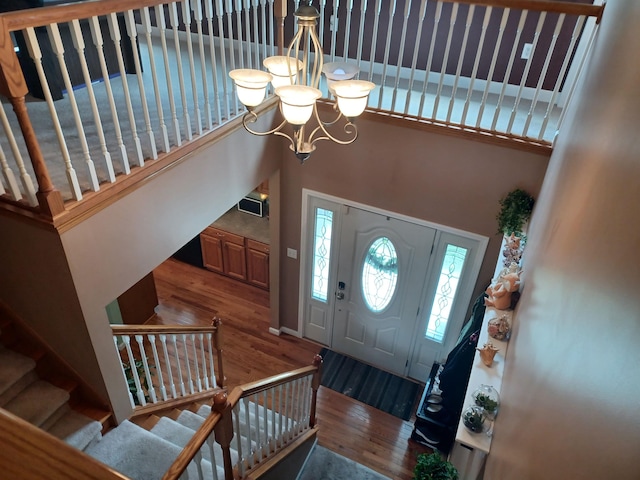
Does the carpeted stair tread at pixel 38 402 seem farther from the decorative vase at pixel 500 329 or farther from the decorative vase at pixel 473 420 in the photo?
the decorative vase at pixel 500 329

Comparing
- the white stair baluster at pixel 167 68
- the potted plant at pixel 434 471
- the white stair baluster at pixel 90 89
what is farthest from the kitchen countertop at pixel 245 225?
the potted plant at pixel 434 471

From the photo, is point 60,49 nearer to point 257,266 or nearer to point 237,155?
point 237,155

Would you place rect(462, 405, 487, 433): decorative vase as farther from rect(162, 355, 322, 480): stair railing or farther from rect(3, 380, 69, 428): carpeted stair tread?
rect(3, 380, 69, 428): carpeted stair tread

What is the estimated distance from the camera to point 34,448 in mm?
422

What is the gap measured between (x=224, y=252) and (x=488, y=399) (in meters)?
4.85

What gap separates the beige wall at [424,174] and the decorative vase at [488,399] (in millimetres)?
1883

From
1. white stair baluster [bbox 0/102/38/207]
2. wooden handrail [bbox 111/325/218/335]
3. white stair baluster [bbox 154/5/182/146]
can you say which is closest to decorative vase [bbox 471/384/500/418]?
wooden handrail [bbox 111/325/218/335]

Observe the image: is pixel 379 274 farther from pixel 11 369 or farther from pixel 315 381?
pixel 11 369

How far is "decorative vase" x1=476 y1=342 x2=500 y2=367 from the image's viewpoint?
253 centimetres

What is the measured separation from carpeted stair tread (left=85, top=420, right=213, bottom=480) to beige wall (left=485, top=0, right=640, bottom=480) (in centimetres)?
201

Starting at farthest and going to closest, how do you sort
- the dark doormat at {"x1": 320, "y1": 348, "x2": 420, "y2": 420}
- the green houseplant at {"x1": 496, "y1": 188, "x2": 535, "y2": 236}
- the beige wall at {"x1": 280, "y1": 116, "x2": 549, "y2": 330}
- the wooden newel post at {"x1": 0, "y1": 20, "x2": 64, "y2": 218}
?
the dark doormat at {"x1": 320, "y1": 348, "x2": 420, "y2": 420} → the beige wall at {"x1": 280, "y1": 116, "x2": 549, "y2": 330} → the green houseplant at {"x1": 496, "y1": 188, "x2": 535, "y2": 236} → the wooden newel post at {"x1": 0, "y1": 20, "x2": 64, "y2": 218}

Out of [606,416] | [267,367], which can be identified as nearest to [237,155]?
[267,367]

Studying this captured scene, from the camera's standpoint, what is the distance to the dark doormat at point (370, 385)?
199 inches

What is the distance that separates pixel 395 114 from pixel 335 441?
3.21 m
